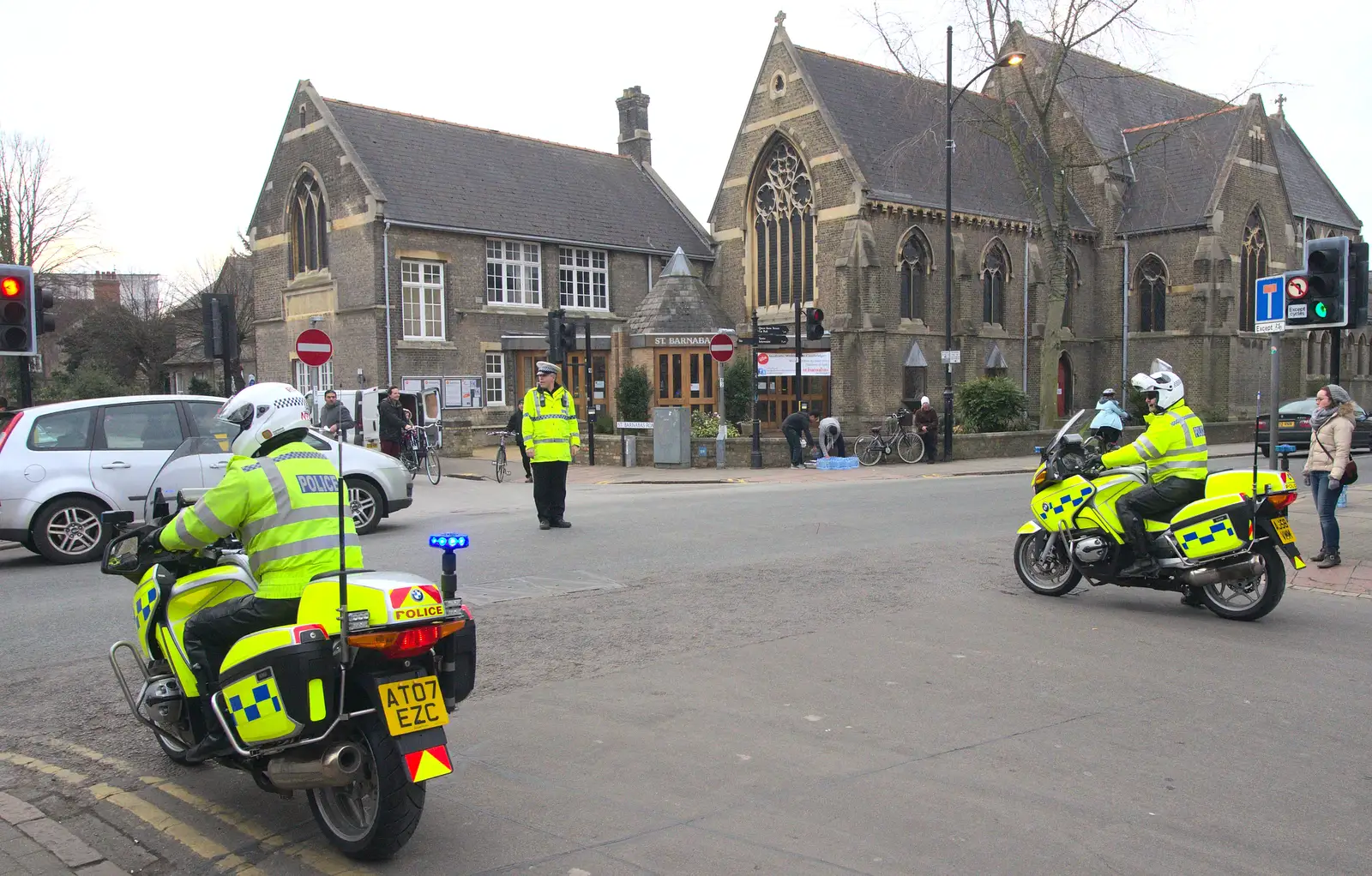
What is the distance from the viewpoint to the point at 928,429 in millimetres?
24141

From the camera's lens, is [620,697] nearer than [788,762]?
No

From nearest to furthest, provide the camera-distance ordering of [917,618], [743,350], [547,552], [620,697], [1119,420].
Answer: [620,697], [917,618], [1119,420], [547,552], [743,350]

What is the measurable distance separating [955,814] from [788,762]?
2.77 ft

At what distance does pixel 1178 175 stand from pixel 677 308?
22.9m

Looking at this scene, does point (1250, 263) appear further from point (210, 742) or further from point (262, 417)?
point (210, 742)

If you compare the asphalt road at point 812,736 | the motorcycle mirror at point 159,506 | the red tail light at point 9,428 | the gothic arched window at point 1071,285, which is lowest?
the asphalt road at point 812,736

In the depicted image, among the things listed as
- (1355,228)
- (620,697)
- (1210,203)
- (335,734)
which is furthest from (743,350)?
(1355,228)

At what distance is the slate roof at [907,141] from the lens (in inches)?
1321

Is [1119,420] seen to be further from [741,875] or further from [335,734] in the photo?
[335,734]

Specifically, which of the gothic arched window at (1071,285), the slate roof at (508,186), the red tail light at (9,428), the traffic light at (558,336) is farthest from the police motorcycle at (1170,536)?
the gothic arched window at (1071,285)

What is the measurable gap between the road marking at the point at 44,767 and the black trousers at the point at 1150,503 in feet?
22.6

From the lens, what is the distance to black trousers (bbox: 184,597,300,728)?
4051 mm

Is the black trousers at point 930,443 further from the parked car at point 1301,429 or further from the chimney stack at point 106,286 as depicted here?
the chimney stack at point 106,286

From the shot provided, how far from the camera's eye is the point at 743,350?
105ft
